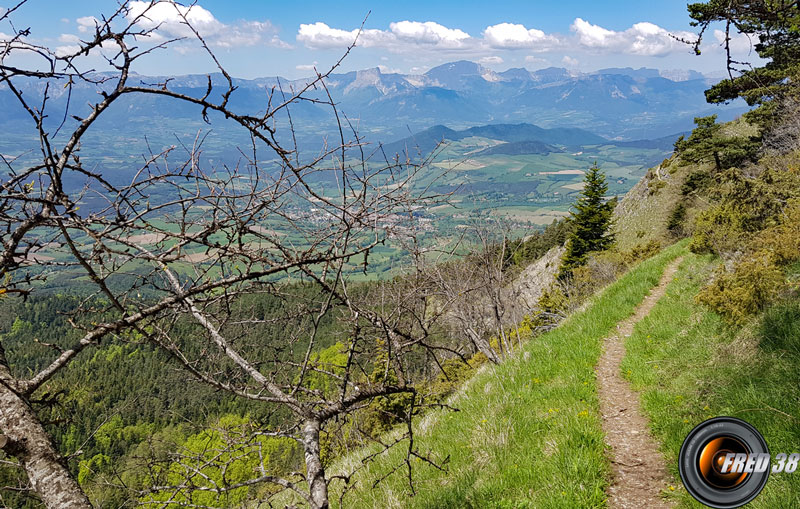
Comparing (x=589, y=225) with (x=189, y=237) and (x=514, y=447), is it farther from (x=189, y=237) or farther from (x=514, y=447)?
(x=189, y=237)

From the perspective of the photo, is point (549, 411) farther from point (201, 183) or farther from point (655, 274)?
point (655, 274)

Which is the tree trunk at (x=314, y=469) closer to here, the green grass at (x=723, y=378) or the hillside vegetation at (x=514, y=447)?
the hillside vegetation at (x=514, y=447)

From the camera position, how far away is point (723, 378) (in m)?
5.29

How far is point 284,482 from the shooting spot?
286 cm

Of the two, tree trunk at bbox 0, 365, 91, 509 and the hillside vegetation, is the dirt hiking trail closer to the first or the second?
the hillside vegetation

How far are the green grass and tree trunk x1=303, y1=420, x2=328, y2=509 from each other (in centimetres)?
321

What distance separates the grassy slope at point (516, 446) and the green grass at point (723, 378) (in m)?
0.78

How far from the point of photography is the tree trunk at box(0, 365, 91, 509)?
237 centimetres

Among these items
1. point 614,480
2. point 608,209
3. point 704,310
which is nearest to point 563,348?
point 704,310

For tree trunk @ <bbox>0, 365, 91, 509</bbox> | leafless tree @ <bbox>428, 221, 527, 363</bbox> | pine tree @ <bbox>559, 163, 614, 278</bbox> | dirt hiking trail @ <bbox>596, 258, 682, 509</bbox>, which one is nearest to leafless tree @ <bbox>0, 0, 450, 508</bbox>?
tree trunk @ <bbox>0, 365, 91, 509</bbox>

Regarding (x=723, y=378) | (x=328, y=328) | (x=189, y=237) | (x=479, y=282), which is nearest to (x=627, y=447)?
(x=723, y=378)

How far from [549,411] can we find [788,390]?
254 centimetres

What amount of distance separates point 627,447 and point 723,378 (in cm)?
160

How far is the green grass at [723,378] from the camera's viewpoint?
379cm
